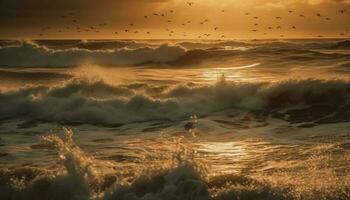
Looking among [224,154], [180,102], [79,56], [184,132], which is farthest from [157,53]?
[224,154]

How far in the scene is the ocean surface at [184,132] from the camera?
9914 millimetres

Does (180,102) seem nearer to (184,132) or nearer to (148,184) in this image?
(184,132)

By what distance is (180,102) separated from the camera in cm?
1875

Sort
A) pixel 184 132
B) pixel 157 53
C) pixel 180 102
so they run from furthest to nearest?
1. pixel 157 53
2. pixel 180 102
3. pixel 184 132

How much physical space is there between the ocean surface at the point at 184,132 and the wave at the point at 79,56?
7.12 feet

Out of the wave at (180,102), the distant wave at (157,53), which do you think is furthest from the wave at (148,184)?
the distant wave at (157,53)

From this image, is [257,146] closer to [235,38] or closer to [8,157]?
[8,157]

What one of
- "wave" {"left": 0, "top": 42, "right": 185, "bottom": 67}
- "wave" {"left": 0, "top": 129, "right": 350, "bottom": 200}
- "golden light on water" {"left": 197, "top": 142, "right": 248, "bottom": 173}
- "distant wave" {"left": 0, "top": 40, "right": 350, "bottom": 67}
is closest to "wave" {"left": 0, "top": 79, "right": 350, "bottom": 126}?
"golden light on water" {"left": 197, "top": 142, "right": 248, "bottom": 173}

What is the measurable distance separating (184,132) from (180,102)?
11.3ft

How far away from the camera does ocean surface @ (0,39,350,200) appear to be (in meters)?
9.91

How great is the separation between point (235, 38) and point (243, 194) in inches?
1285

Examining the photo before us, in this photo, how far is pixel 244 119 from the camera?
16781mm

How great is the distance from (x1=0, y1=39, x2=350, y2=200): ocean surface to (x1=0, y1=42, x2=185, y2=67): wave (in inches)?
85.5

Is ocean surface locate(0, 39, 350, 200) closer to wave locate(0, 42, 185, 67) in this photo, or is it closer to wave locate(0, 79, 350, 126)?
wave locate(0, 79, 350, 126)
